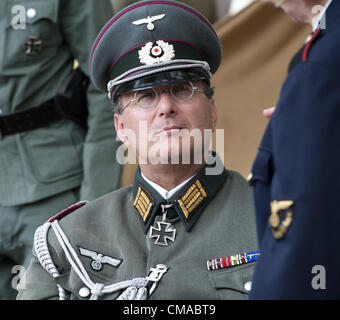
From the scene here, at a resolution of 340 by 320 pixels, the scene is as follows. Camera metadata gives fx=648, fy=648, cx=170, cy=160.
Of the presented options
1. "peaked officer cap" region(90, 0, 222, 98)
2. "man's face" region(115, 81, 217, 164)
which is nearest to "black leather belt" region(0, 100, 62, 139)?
"peaked officer cap" region(90, 0, 222, 98)

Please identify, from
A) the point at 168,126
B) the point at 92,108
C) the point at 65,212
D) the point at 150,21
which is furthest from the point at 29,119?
the point at 168,126

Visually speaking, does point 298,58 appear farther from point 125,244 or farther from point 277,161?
point 125,244

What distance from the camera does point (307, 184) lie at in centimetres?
122

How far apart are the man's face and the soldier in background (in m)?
0.66

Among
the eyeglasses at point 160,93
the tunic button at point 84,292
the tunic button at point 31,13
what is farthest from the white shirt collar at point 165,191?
the tunic button at point 31,13

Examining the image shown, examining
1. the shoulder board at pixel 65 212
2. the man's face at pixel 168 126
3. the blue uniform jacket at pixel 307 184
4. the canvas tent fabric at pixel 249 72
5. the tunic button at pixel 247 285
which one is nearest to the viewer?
the blue uniform jacket at pixel 307 184

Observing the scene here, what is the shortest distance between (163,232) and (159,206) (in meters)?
0.08

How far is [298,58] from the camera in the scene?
1339 millimetres

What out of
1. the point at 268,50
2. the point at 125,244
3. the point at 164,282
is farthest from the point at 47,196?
the point at 268,50

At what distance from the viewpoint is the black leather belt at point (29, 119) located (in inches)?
98.9

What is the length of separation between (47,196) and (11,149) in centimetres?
24

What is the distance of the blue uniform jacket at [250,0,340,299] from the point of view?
1.22 meters

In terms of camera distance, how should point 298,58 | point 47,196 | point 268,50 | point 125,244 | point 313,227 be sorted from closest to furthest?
point 313,227 < point 298,58 < point 125,244 < point 47,196 < point 268,50

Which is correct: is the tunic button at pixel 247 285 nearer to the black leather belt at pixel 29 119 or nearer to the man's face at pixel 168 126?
the man's face at pixel 168 126
